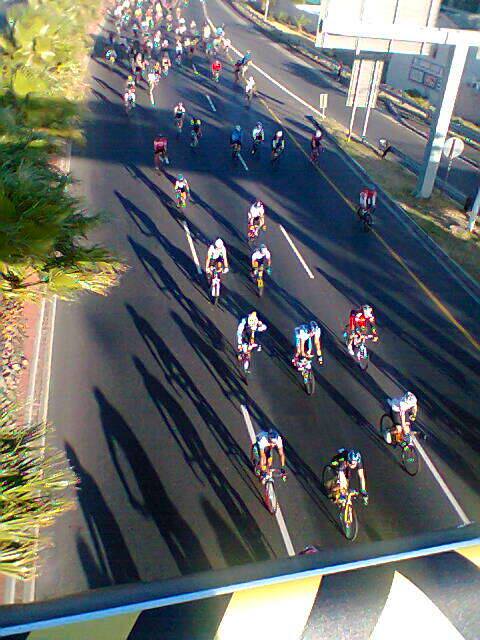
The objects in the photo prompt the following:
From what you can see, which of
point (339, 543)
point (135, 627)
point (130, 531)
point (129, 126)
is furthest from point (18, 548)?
point (129, 126)

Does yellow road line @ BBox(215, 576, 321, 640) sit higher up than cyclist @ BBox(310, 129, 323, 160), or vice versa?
yellow road line @ BBox(215, 576, 321, 640)

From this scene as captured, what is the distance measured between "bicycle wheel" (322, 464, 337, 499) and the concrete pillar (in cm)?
1665

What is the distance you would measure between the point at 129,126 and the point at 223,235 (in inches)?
579

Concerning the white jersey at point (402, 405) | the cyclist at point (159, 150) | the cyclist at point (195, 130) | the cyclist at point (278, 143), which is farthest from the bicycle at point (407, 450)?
the cyclist at point (195, 130)

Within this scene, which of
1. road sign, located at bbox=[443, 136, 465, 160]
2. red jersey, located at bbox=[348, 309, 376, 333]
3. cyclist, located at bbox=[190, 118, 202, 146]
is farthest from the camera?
cyclist, located at bbox=[190, 118, 202, 146]

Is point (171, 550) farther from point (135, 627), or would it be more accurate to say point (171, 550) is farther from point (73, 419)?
point (135, 627)

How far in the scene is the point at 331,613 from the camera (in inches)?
101

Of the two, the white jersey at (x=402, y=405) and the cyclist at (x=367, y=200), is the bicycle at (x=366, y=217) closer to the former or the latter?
the cyclist at (x=367, y=200)

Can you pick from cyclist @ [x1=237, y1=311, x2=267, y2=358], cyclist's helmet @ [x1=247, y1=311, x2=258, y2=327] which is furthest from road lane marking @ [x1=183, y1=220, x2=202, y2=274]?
cyclist's helmet @ [x1=247, y1=311, x2=258, y2=327]

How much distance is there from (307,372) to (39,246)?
687 cm

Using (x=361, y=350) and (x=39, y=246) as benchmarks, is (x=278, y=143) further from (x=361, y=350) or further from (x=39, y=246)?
(x=39, y=246)

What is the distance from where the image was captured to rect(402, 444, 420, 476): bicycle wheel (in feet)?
34.3

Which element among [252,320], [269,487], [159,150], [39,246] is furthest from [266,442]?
[159,150]

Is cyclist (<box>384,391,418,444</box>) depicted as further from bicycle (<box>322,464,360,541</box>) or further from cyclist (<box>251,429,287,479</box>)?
cyclist (<box>251,429,287,479</box>)
